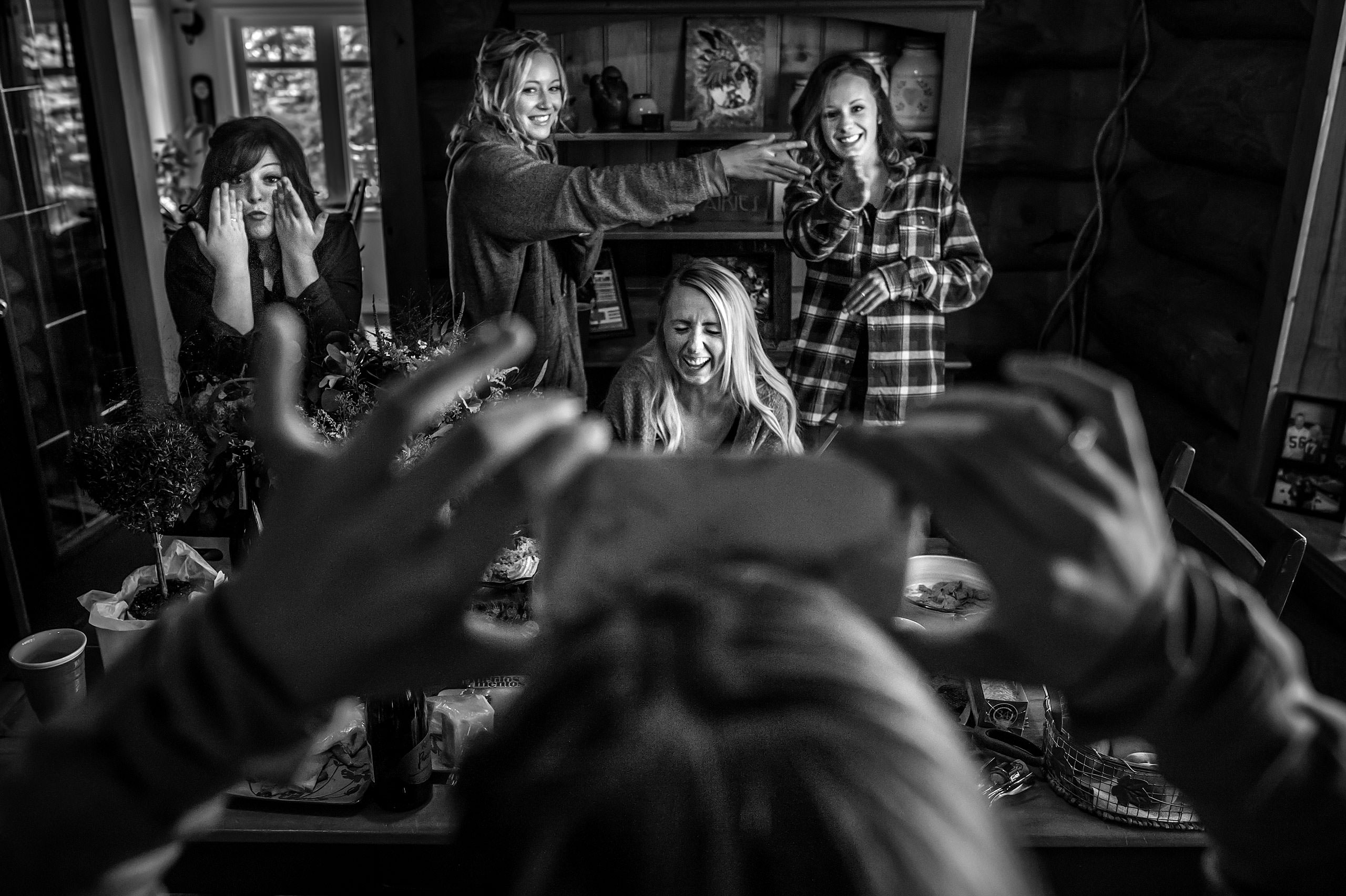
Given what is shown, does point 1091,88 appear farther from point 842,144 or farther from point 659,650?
point 659,650

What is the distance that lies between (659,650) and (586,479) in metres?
0.07

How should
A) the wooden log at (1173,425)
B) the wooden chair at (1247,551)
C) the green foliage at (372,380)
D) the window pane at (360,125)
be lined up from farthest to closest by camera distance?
1. the window pane at (360,125)
2. the wooden log at (1173,425)
3. the green foliage at (372,380)
4. the wooden chair at (1247,551)

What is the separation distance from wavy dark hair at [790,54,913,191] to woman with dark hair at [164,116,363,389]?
1311 millimetres

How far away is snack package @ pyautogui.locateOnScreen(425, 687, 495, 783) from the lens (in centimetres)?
139

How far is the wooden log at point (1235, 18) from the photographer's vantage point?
2.87 meters

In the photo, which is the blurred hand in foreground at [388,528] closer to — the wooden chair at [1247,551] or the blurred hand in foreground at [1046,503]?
the blurred hand in foreground at [1046,503]

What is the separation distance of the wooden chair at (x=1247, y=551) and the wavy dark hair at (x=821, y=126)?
50.6 inches

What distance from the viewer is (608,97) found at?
336cm

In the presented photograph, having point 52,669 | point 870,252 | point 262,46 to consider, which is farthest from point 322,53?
point 52,669

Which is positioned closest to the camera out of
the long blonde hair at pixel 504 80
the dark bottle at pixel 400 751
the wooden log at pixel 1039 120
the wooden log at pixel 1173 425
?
the dark bottle at pixel 400 751

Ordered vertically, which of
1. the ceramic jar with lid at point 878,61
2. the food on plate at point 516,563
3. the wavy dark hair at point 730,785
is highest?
the ceramic jar with lid at point 878,61

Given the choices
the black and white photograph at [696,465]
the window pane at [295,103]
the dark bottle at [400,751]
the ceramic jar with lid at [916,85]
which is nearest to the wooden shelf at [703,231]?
the black and white photograph at [696,465]

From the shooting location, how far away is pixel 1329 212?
2.77m

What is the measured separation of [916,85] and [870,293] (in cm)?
96
